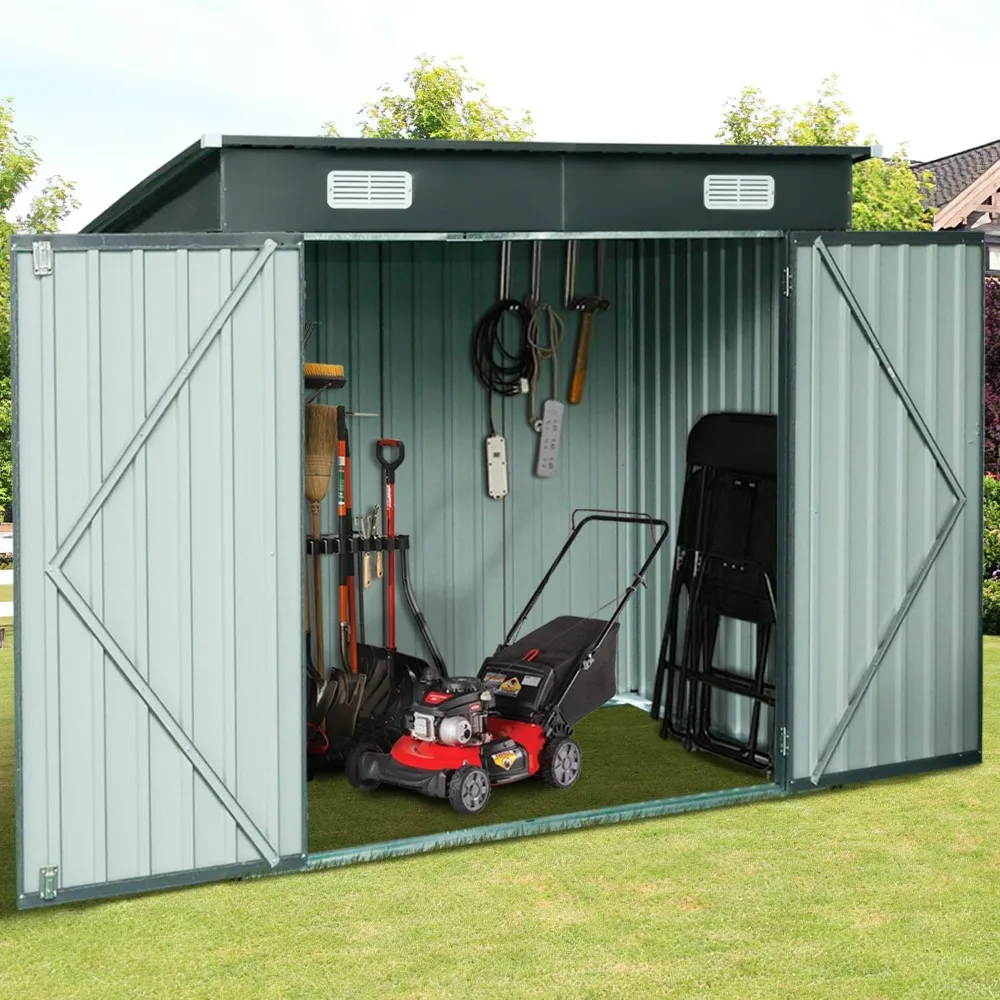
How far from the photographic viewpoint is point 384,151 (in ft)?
15.6

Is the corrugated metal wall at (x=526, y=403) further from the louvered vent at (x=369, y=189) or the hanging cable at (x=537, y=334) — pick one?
the louvered vent at (x=369, y=189)

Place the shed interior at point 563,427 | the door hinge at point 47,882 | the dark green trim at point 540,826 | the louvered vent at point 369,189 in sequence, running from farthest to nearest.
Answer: the shed interior at point 563,427 → the dark green trim at point 540,826 → the louvered vent at point 369,189 → the door hinge at point 47,882

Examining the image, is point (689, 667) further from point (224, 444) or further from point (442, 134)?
point (442, 134)

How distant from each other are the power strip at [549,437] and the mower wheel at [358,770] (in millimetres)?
1878

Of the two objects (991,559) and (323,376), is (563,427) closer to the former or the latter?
(323,376)

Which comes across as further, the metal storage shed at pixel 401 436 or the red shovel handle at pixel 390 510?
the red shovel handle at pixel 390 510

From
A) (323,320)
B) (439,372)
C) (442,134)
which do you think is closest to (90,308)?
(323,320)

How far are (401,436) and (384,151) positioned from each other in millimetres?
2188

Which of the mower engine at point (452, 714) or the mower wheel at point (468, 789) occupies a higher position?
the mower engine at point (452, 714)

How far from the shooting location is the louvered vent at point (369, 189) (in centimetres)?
473

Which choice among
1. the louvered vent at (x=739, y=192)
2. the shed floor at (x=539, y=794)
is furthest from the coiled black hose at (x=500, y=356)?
the louvered vent at (x=739, y=192)

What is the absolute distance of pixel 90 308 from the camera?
4.34 m

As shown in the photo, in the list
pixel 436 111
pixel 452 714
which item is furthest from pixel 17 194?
pixel 452 714

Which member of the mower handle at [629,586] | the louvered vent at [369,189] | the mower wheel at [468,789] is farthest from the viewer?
the mower handle at [629,586]
